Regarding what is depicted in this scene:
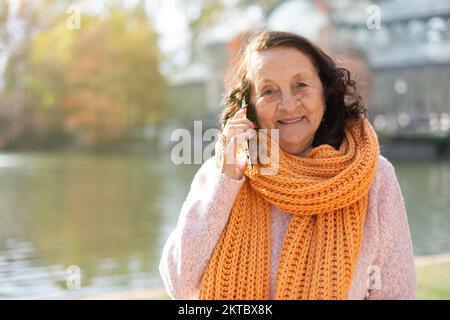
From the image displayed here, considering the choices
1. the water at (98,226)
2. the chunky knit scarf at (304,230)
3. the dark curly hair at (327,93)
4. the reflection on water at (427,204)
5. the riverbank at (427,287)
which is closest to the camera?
the chunky knit scarf at (304,230)

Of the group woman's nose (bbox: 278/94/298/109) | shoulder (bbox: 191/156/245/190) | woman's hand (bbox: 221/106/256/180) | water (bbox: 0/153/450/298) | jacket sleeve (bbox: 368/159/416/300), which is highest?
woman's nose (bbox: 278/94/298/109)

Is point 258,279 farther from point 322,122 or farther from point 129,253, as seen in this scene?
point 129,253

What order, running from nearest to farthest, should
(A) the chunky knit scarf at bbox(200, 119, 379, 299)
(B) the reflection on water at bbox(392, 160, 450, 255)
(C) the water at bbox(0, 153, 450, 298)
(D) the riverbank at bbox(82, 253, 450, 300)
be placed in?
(A) the chunky knit scarf at bbox(200, 119, 379, 299), (D) the riverbank at bbox(82, 253, 450, 300), (C) the water at bbox(0, 153, 450, 298), (B) the reflection on water at bbox(392, 160, 450, 255)

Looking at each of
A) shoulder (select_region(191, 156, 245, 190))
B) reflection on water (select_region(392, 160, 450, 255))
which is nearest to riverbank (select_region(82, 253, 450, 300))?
reflection on water (select_region(392, 160, 450, 255))

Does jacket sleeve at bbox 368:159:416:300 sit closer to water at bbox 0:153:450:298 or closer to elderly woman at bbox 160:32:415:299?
elderly woman at bbox 160:32:415:299

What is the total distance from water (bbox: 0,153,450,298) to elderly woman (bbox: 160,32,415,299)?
357 centimetres

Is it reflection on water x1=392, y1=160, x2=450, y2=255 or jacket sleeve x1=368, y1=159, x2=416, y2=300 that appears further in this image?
reflection on water x1=392, y1=160, x2=450, y2=255

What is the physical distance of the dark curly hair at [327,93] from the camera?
1897 mm

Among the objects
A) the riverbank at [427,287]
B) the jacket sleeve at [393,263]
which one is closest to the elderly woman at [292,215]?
the jacket sleeve at [393,263]

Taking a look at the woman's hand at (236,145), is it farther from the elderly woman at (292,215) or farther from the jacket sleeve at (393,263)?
the jacket sleeve at (393,263)

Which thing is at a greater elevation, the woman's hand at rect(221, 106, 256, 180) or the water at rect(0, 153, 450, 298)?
the woman's hand at rect(221, 106, 256, 180)

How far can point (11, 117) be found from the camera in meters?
31.0

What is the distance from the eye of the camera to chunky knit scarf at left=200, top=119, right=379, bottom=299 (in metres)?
1.77
